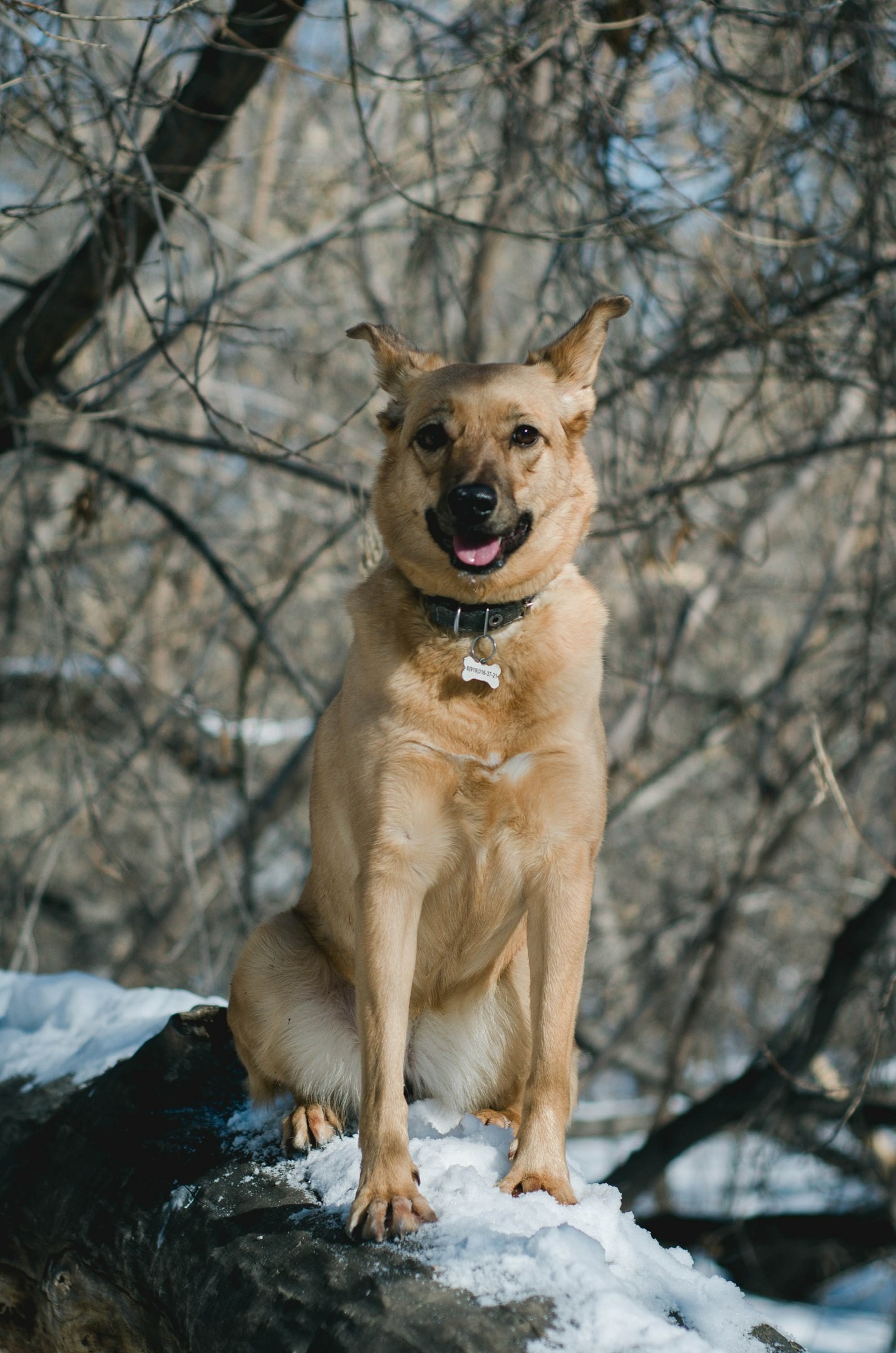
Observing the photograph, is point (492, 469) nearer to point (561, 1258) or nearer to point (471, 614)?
point (471, 614)

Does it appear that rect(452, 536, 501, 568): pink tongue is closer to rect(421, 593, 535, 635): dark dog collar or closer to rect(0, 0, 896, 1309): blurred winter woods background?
rect(421, 593, 535, 635): dark dog collar

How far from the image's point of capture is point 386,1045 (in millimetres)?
2434

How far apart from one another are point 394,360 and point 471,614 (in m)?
0.90

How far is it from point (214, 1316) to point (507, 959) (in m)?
1.04

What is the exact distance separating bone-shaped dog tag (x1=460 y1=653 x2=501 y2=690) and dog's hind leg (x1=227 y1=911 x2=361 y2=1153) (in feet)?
2.87

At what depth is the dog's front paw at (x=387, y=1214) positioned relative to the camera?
2213mm

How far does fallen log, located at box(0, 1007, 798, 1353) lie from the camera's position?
202 centimetres

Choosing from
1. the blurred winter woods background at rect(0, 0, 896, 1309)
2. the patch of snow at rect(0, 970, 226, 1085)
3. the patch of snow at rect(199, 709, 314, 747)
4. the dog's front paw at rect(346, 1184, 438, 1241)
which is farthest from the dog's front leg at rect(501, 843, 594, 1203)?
the patch of snow at rect(199, 709, 314, 747)

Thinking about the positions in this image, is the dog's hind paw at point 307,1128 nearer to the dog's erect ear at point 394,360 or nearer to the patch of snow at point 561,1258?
the patch of snow at point 561,1258

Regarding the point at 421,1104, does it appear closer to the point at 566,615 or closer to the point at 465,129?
the point at 566,615

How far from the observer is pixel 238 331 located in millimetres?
9062

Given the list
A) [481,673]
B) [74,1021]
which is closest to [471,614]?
[481,673]

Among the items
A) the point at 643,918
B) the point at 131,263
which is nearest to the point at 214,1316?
the point at 131,263

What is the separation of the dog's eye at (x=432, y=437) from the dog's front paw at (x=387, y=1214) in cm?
176
